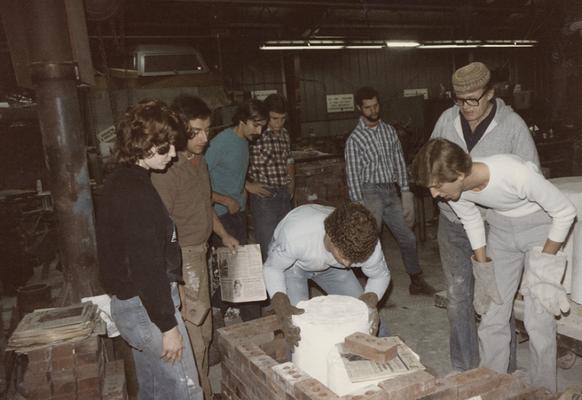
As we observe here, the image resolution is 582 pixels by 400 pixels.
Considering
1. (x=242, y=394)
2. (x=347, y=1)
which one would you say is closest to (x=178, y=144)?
(x=242, y=394)

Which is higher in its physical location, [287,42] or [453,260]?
[287,42]

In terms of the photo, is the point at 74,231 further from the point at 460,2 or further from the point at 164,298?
the point at 460,2

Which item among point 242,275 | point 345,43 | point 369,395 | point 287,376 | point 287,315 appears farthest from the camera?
point 345,43

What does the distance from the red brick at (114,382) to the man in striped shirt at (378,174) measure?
9.13 ft

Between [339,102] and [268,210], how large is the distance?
445 inches

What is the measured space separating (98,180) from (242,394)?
18.4 ft

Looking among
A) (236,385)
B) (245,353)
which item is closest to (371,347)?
(245,353)

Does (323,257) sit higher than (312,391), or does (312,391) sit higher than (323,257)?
(323,257)

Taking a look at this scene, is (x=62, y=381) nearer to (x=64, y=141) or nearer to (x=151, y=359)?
(x=151, y=359)

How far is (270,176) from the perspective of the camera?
510 centimetres

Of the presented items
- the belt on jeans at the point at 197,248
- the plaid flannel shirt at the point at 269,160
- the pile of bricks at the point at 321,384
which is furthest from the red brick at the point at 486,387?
the plaid flannel shirt at the point at 269,160

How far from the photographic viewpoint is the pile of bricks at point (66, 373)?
2801mm

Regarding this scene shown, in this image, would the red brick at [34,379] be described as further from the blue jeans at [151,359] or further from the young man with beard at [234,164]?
the young man with beard at [234,164]

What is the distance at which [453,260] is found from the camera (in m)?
3.32
